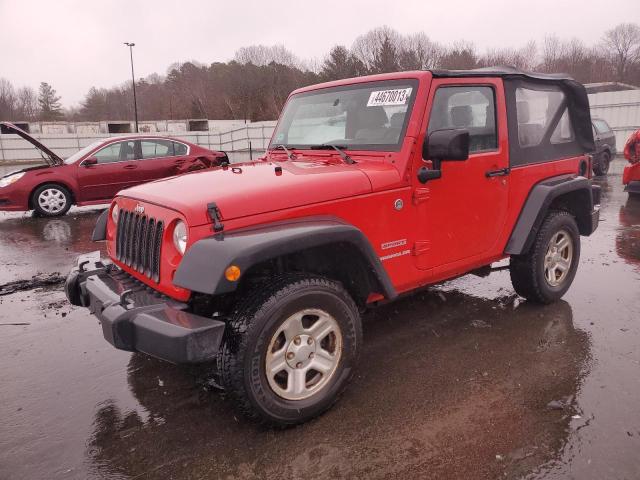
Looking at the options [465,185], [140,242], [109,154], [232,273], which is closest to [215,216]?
[232,273]

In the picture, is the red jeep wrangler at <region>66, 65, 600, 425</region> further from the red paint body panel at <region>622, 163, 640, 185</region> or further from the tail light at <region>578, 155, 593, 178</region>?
the red paint body panel at <region>622, 163, 640, 185</region>

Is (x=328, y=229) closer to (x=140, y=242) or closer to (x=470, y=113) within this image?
(x=140, y=242)

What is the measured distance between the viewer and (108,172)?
9898 millimetres

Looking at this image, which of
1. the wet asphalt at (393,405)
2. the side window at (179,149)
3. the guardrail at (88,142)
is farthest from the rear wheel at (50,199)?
the guardrail at (88,142)

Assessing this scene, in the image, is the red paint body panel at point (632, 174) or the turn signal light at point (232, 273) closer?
the turn signal light at point (232, 273)

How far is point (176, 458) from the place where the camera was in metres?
2.65

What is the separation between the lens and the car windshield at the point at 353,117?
11.4 feet

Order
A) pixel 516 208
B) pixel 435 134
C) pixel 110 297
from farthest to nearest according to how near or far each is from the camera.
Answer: pixel 516 208 → pixel 435 134 → pixel 110 297

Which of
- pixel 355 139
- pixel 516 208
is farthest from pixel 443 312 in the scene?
pixel 355 139

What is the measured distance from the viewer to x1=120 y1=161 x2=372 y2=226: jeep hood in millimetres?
2715

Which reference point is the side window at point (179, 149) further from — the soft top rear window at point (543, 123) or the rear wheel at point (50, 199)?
the soft top rear window at point (543, 123)

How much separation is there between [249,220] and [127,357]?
1.87 metres

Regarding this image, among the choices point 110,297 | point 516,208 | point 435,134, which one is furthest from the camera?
Result: point 516,208

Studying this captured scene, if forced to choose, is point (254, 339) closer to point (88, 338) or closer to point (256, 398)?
point (256, 398)
